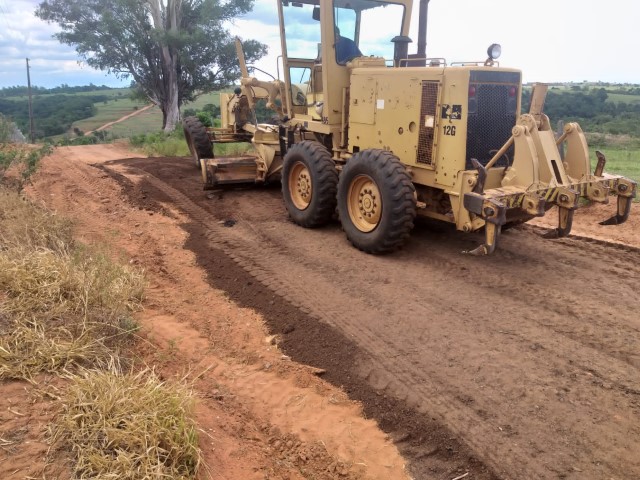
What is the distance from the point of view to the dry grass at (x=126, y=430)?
2.59 m

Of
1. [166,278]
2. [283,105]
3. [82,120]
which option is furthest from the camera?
[82,120]

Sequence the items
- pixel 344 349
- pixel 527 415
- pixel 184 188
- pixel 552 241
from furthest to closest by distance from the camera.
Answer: pixel 184 188 < pixel 552 241 < pixel 344 349 < pixel 527 415

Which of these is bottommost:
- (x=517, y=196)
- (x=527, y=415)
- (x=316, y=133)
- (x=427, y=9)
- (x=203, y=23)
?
(x=527, y=415)

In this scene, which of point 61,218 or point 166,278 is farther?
point 61,218

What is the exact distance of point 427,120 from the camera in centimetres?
644

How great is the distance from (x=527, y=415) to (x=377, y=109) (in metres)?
4.57

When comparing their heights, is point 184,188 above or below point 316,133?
below

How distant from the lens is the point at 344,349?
4.51m

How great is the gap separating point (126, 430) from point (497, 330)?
10.8 ft

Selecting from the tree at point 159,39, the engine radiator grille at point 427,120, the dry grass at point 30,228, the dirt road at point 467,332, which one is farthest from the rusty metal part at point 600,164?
the tree at point 159,39

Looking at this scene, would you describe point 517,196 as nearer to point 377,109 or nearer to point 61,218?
point 377,109

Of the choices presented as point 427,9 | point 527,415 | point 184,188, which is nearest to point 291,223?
point 184,188

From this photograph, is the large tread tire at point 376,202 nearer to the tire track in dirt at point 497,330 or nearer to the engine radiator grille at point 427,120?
the tire track in dirt at point 497,330

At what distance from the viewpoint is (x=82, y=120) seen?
45.1m
